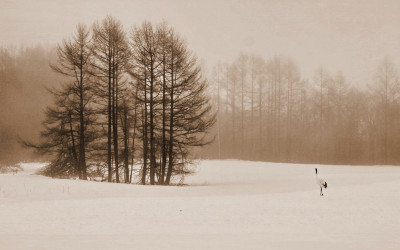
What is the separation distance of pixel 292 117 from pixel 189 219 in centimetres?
4727

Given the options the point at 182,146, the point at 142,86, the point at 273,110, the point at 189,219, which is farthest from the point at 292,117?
the point at 189,219

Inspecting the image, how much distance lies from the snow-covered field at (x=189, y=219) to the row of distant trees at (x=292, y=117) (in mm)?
33636

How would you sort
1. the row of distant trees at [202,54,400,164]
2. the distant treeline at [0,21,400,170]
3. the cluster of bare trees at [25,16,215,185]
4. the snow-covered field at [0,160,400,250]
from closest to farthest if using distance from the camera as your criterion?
the snow-covered field at [0,160,400,250] → the cluster of bare trees at [25,16,215,185] → the distant treeline at [0,21,400,170] → the row of distant trees at [202,54,400,164]

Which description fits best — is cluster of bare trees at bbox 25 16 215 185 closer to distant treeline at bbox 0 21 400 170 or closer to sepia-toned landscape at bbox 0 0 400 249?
sepia-toned landscape at bbox 0 0 400 249

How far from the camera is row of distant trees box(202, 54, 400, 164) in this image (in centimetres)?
5547

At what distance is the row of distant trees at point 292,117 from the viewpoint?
55469 mm

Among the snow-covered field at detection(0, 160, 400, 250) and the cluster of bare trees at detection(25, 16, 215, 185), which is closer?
the snow-covered field at detection(0, 160, 400, 250)

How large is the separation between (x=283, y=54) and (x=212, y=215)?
46423mm

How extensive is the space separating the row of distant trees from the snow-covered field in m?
33.6

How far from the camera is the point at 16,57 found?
202ft

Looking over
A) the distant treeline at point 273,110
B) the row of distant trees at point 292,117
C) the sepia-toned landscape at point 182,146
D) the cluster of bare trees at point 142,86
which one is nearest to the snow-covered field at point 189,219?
the sepia-toned landscape at point 182,146

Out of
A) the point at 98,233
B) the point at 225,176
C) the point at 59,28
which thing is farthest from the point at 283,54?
the point at 98,233

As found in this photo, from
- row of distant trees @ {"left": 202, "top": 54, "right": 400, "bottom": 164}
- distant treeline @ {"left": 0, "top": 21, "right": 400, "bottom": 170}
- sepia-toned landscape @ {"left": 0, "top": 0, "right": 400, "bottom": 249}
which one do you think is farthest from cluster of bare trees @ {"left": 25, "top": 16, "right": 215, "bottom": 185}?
row of distant trees @ {"left": 202, "top": 54, "right": 400, "bottom": 164}

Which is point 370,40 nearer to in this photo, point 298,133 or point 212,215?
point 298,133
